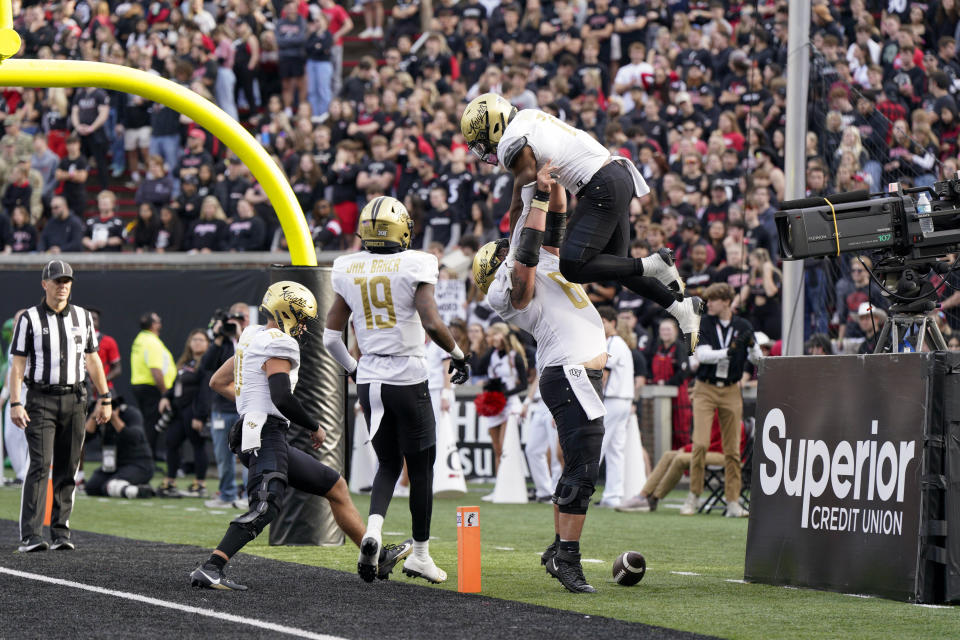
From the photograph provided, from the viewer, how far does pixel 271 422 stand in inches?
337

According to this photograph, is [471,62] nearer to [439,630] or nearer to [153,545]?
[153,545]

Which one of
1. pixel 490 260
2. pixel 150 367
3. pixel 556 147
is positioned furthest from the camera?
pixel 150 367

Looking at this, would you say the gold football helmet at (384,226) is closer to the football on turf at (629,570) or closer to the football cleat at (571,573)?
the football cleat at (571,573)

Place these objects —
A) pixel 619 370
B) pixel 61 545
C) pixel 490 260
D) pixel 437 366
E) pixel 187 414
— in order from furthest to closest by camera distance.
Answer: pixel 187 414 → pixel 437 366 → pixel 619 370 → pixel 61 545 → pixel 490 260

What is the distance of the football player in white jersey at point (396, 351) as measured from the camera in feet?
Answer: 27.8

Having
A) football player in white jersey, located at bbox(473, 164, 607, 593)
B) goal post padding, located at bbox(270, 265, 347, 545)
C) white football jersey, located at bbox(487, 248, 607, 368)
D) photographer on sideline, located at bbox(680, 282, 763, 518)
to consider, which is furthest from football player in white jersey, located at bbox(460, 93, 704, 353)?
photographer on sideline, located at bbox(680, 282, 763, 518)

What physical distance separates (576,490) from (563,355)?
30.0 inches

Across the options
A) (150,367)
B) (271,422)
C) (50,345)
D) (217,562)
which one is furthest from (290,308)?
(150,367)

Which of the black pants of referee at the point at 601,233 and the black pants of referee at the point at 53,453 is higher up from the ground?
the black pants of referee at the point at 601,233

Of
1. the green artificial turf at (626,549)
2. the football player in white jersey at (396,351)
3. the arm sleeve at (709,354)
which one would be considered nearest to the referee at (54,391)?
the green artificial turf at (626,549)

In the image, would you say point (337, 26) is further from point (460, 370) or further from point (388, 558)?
point (388, 558)

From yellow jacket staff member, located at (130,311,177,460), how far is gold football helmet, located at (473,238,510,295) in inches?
390

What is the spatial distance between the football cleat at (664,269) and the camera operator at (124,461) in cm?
937

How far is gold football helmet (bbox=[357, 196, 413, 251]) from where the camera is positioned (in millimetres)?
8578
